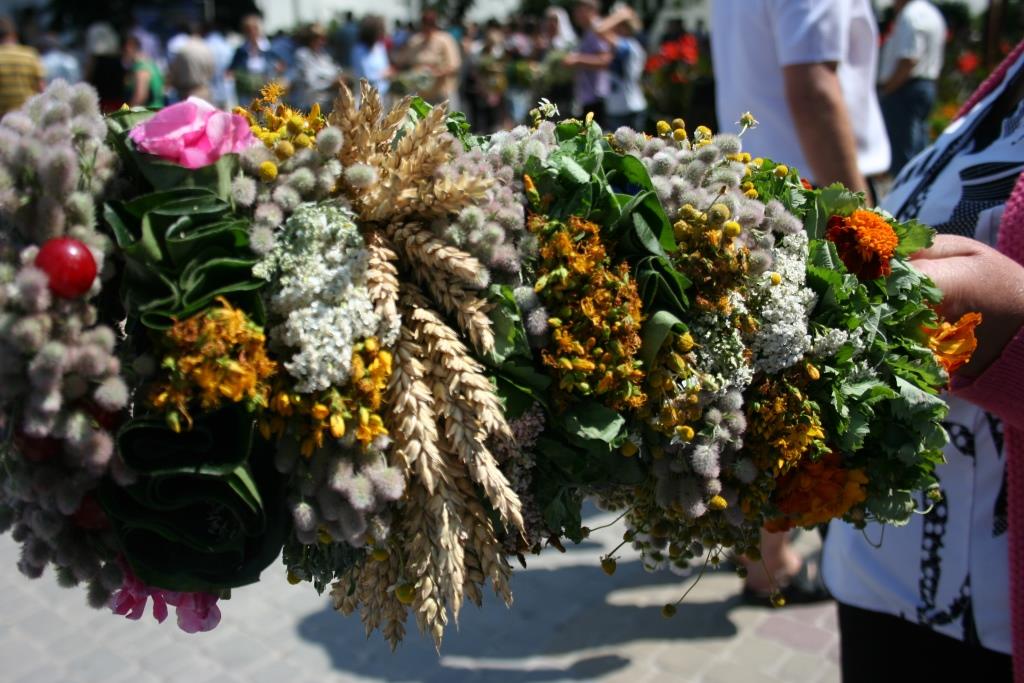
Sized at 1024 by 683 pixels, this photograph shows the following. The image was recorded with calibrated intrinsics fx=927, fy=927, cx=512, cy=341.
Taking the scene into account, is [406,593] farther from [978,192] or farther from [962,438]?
[978,192]

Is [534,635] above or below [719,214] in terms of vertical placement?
below

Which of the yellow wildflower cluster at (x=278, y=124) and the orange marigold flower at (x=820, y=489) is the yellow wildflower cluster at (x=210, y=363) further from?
the orange marigold flower at (x=820, y=489)

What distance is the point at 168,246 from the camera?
40.5 inches

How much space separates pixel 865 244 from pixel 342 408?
0.80 metres

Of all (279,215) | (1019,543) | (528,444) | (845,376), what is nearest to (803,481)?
(845,376)

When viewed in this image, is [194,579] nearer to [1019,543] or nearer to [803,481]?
[803,481]

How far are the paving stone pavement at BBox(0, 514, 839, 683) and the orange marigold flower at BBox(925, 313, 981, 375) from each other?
6.62ft

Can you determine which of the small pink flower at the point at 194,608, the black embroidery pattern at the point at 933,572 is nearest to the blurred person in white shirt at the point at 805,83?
the black embroidery pattern at the point at 933,572

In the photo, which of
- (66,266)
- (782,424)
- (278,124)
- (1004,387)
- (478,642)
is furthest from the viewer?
(478,642)

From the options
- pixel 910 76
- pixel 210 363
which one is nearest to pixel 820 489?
pixel 210 363

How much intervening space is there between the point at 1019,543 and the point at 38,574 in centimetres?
160

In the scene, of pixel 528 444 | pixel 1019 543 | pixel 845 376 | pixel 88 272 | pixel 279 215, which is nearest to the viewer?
pixel 88 272

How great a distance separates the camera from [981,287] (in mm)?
1460

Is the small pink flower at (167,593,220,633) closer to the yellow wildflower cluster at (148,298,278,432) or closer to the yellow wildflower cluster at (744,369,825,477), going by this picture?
the yellow wildflower cluster at (148,298,278,432)
